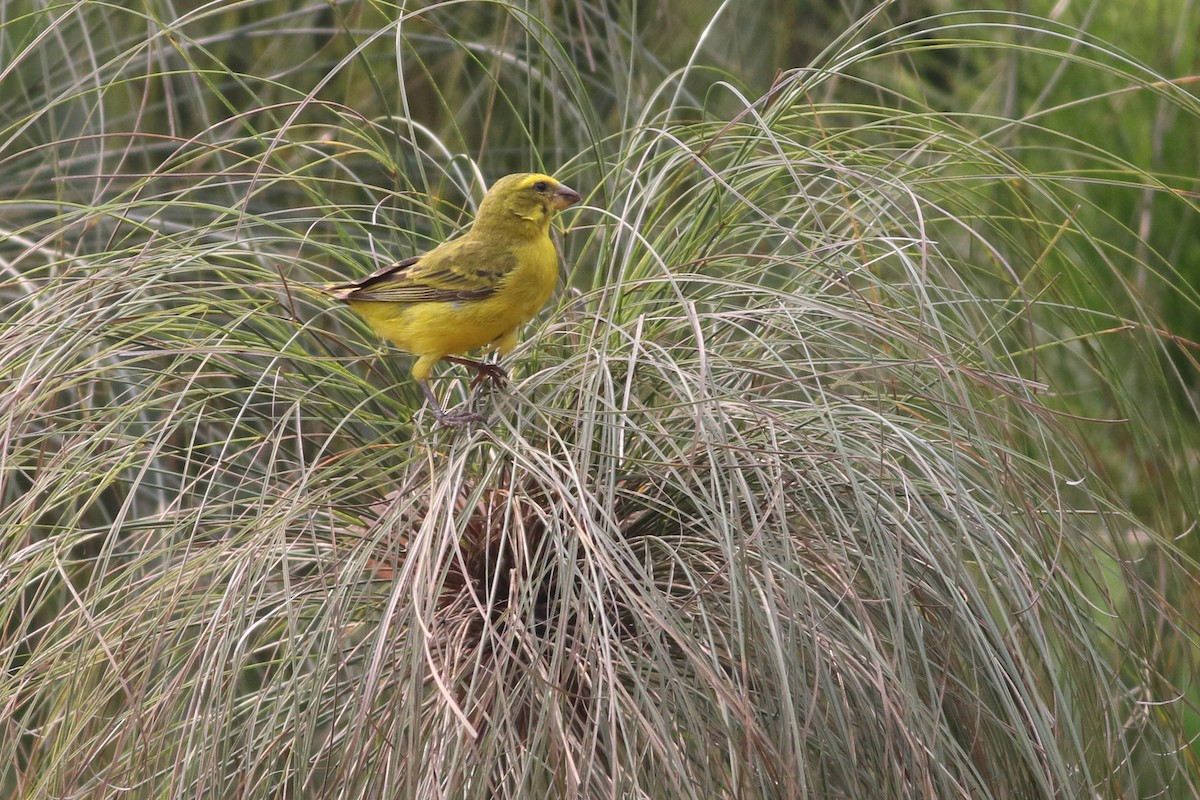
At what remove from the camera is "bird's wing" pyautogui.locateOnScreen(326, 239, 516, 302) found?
1.87 metres

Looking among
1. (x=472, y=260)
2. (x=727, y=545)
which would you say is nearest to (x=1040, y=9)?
(x=472, y=260)

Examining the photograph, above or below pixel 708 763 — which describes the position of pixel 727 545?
above


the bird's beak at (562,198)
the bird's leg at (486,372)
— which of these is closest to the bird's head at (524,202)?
the bird's beak at (562,198)

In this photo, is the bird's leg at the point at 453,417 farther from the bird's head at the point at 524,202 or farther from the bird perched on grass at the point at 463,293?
the bird's head at the point at 524,202

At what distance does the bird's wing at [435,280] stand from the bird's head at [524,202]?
0.26 feet

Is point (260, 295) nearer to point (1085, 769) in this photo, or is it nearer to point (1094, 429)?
point (1085, 769)

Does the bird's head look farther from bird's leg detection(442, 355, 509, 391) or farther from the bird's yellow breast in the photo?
bird's leg detection(442, 355, 509, 391)

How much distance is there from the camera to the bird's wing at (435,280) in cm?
187

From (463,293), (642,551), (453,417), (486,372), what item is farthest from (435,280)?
(642,551)

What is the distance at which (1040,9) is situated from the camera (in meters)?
3.37

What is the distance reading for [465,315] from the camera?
1863mm

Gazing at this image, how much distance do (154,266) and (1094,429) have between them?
240cm

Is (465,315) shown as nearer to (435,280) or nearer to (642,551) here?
(435,280)

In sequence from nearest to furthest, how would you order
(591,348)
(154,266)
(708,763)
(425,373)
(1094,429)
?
(708,763)
(591,348)
(154,266)
(425,373)
(1094,429)
